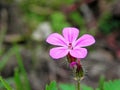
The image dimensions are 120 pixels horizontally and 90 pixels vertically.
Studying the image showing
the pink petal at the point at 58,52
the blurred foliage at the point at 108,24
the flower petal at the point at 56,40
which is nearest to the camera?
the pink petal at the point at 58,52

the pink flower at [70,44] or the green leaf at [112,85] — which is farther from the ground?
the pink flower at [70,44]

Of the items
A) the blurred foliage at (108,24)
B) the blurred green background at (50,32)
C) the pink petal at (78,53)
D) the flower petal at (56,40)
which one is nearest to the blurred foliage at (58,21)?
the blurred green background at (50,32)

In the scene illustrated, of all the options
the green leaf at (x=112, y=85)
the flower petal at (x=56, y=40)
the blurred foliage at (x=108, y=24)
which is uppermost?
the flower petal at (x=56, y=40)

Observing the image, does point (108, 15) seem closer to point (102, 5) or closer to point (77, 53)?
point (102, 5)

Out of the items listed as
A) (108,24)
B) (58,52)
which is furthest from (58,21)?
(58,52)

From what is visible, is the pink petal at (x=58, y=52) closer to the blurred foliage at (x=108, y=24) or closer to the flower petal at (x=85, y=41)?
the flower petal at (x=85, y=41)

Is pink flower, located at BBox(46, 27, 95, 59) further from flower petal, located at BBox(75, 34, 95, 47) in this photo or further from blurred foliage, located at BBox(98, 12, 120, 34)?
blurred foliage, located at BBox(98, 12, 120, 34)
